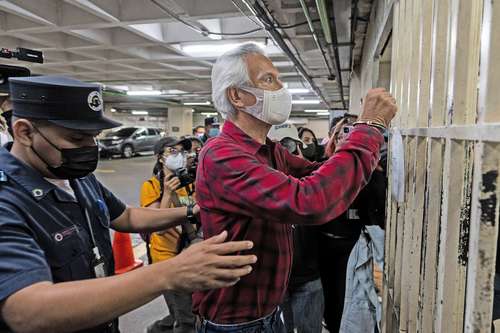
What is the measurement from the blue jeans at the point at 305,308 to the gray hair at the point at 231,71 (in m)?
1.29

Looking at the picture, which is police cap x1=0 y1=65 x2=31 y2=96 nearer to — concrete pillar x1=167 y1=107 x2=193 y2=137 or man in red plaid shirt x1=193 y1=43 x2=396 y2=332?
man in red plaid shirt x1=193 y1=43 x2=396 y2=332

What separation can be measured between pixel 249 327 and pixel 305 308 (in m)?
0.94

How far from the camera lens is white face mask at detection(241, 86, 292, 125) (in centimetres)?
130

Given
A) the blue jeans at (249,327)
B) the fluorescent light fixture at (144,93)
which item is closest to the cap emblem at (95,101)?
the blue jeans at (249,327)

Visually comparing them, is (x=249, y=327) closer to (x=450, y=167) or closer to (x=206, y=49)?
(x=450, y=167)

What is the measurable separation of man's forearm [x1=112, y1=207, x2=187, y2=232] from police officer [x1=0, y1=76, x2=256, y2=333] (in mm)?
76

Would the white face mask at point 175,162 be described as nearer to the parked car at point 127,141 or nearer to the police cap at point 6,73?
the police cap at point 6,73

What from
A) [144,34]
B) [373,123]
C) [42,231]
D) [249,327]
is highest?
[144,34]

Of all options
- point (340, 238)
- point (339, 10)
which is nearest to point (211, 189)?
point (340, 238)

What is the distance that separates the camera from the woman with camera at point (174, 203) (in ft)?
7.97

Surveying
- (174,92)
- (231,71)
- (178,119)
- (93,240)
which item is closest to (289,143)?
(231,71)

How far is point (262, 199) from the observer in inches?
40.7

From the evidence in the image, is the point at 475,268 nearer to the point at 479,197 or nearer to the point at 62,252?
the point at 479,197

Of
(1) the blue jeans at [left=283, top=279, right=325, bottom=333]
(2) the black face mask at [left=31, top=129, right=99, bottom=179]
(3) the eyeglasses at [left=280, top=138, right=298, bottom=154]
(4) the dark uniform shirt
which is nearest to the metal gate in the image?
(1) the blue jeans at [left=283, top=279, right=325, bottom=333]
